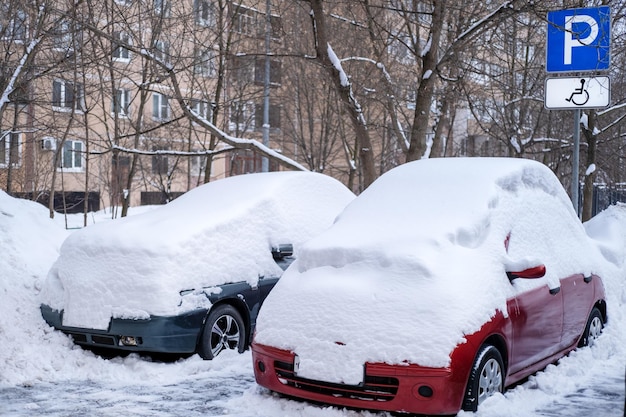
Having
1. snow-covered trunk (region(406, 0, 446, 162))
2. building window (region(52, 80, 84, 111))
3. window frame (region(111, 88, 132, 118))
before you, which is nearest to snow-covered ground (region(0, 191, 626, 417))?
snow-covered trunk (region(406, 0, 446, 162))

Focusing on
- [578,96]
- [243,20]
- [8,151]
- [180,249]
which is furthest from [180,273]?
[8,151]

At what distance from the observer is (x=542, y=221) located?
20.7 feet

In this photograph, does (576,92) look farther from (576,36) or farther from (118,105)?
(118,105)

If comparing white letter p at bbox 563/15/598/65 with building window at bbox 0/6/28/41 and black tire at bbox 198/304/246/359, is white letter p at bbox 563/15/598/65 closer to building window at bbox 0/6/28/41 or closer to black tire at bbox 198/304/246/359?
black tire at bbox 198/304/246/359

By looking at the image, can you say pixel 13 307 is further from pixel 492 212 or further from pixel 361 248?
pixel 492 212

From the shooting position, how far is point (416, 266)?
4984 mm

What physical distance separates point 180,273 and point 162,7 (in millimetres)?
7963

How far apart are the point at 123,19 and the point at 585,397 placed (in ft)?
27.1

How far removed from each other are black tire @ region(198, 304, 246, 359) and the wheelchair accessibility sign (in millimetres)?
4659

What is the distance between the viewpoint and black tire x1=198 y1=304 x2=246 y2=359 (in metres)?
6.64

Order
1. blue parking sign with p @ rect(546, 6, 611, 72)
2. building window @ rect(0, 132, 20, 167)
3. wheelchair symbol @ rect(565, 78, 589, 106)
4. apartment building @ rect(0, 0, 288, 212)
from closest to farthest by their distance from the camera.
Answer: blue parking sign with p @ rect(546, 6, 611, 72) → wheelchair symbol @ rect(565, 78, 589, 106) → apartment building @ rect(0, 0, 288, 212) → building window @ rect(0, 132, 20, 167)

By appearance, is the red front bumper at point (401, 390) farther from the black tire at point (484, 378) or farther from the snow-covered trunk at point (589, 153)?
the snow-covered trunk at point (589, 153)

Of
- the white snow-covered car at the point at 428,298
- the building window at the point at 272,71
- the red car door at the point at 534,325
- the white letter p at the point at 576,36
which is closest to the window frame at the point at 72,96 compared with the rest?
the building window at the point at 272,71

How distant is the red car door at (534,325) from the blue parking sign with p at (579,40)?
3.93 meters
